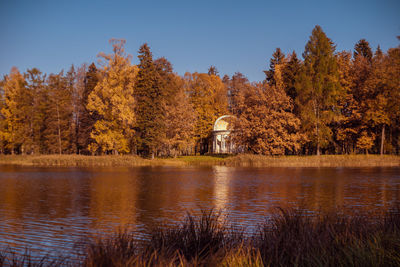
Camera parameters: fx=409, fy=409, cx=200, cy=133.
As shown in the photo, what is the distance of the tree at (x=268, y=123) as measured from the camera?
53.7 metres

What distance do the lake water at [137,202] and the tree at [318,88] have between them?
25.5 meters

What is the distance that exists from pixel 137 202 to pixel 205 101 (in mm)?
53657

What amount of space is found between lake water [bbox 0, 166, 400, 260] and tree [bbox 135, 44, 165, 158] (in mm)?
25824

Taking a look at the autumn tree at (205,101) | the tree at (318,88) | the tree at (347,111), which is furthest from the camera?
the autumn tree at (205,101)

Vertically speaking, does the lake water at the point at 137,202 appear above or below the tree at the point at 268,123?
below

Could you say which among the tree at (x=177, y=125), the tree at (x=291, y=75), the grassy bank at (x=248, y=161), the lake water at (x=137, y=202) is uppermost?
the tree at (x=291, y=75)

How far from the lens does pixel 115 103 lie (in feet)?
187

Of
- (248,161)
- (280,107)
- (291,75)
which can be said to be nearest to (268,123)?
A: (280,107)

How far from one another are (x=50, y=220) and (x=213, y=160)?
41533 mm

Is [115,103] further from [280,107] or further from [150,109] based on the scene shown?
[280,107]

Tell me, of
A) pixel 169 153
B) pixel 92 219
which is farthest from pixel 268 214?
pixel 169 153

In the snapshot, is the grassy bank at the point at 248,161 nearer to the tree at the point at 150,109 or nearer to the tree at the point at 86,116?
the tree at the point at 150,109

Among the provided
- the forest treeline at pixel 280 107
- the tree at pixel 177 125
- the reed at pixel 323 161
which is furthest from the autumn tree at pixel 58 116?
the reed at pixel 323 161

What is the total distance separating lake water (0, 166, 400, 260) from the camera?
13.2 metres
